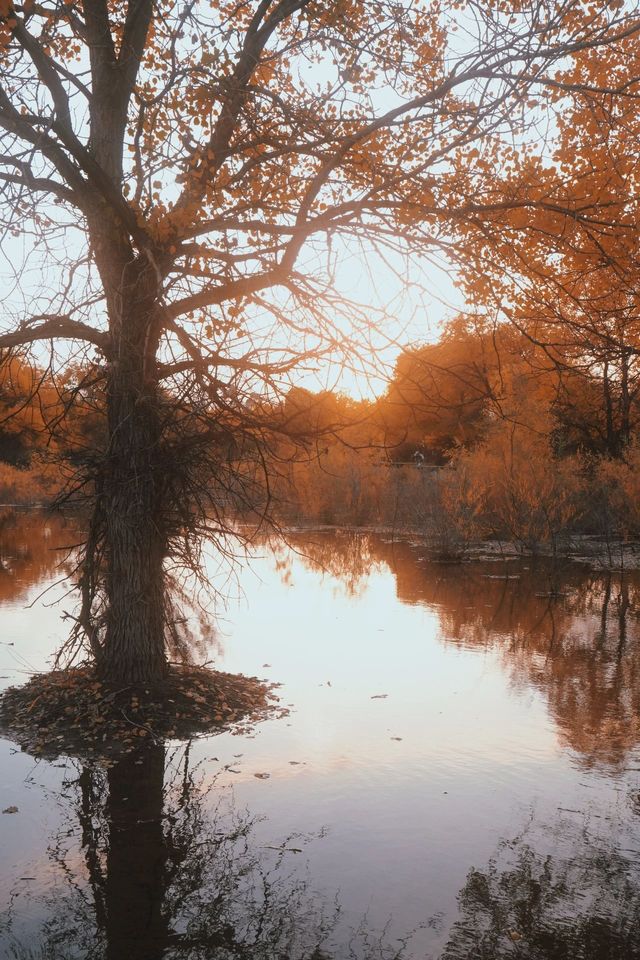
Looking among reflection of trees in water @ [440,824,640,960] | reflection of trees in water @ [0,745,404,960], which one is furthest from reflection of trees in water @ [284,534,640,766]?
reflection of trees in water @ [0,745,404,960]

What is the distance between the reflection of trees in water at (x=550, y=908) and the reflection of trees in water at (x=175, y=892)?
1.70 feet

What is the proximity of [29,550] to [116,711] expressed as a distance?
1640 centimetres

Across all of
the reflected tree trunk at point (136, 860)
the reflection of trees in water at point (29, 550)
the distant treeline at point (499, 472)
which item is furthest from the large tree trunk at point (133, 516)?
the reflected tree trunk at point (136, 860)

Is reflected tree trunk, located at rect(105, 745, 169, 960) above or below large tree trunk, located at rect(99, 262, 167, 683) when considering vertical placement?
below

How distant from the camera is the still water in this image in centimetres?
430

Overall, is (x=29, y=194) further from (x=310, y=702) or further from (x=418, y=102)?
(x=310, y=702)

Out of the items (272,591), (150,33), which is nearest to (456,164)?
(150,33)

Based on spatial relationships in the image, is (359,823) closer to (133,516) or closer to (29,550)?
(133,516)

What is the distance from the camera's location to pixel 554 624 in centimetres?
1351

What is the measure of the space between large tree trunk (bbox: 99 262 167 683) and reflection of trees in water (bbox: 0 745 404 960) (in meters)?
1.92

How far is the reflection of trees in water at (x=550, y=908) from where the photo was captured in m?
4.19

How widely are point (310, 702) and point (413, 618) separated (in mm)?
5285

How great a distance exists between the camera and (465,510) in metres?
22.7

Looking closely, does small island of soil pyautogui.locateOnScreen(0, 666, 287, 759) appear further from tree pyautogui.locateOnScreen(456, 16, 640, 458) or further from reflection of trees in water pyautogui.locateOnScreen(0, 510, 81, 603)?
tree pyautogui.locateOnScreen(456, 16, 640, 458)
